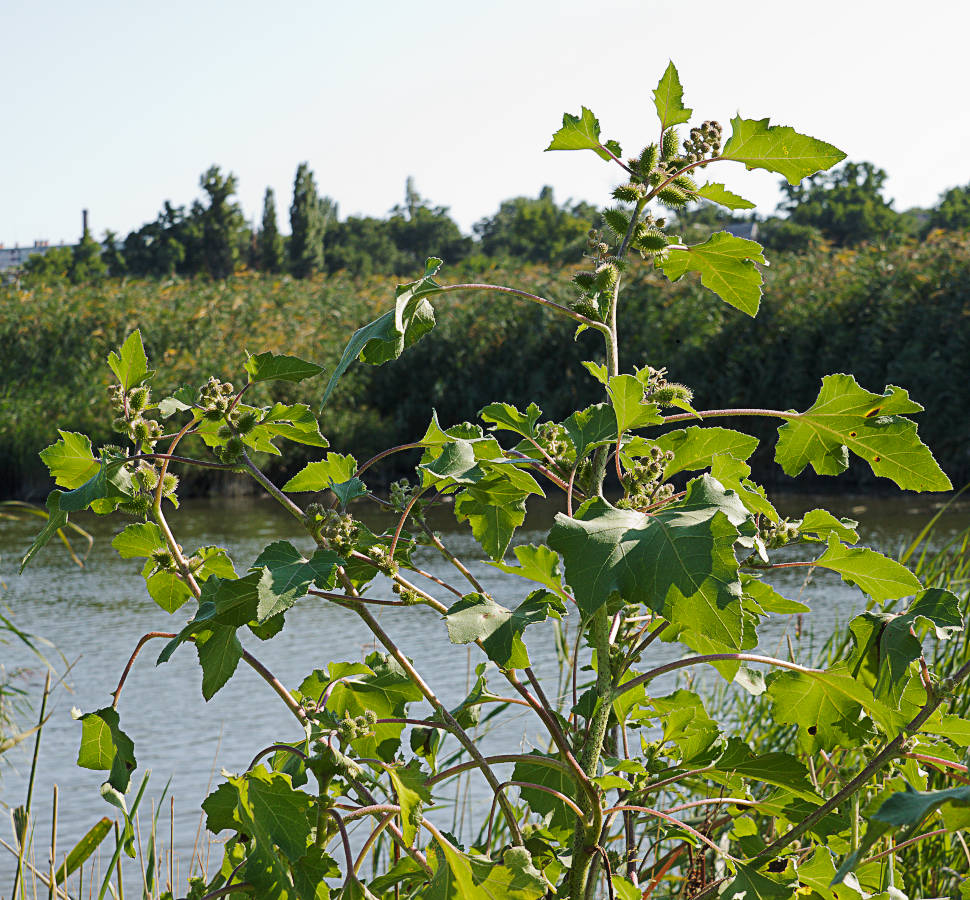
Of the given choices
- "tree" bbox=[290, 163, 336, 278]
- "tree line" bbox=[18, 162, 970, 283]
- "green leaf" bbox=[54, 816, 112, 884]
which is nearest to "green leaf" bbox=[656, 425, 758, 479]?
"green leaf" bbox=[54, 816, 112, 884]

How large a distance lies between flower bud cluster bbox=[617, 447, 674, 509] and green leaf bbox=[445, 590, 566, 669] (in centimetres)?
12

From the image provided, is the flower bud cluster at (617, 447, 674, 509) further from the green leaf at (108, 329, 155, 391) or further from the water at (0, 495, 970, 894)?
the water at (0, 495, 970, 894)

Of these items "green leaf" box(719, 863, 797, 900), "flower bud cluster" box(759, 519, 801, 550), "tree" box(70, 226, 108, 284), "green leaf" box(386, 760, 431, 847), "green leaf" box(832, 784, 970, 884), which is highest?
"tree" box(70, 226, 108, 284)

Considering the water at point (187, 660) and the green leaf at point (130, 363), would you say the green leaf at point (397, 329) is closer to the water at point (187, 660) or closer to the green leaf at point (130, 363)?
the green leaf at point (130, 363)

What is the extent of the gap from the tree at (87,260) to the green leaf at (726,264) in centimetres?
2649

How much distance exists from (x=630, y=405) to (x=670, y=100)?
28 cm

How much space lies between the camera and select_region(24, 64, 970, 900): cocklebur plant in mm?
831

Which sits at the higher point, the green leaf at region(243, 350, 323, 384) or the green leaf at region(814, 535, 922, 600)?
the green leaf at region(243, 350, 323, 384)

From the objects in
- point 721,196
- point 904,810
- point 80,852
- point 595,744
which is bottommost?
point 80,852

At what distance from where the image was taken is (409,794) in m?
0.86

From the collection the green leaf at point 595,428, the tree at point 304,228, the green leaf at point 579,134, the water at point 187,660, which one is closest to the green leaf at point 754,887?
the green leaf at point 595,428

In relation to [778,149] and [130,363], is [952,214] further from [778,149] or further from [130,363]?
[130,363]

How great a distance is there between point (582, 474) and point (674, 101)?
12.9 inches

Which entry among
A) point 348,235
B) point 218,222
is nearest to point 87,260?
point 218,222
